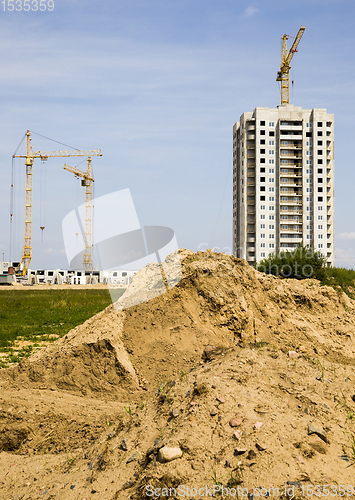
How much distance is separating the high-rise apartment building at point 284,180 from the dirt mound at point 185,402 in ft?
224

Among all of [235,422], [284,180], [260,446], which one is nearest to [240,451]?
[260,446]

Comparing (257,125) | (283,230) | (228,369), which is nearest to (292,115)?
(257,125)

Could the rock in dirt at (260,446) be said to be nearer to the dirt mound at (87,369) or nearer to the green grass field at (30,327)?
the dirt mound at (87,369)

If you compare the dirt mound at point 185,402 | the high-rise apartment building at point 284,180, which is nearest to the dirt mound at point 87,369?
the dirt mound at point 185,402

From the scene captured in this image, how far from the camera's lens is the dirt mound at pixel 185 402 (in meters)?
3.70

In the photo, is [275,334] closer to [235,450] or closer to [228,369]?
[228,369]

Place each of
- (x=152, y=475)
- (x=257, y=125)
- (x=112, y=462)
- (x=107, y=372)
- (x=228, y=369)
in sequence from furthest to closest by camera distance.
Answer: (x=257, y=125), (x=107, y=372), (x=228, y=369), (x=112, y=462), (x=152, y=475)

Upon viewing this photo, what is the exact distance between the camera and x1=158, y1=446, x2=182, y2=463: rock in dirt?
376cm

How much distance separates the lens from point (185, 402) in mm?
4656

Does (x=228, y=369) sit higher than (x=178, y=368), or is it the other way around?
(x=228, y=369)

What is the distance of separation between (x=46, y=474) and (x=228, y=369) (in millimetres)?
2559

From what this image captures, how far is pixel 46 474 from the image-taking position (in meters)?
4.53

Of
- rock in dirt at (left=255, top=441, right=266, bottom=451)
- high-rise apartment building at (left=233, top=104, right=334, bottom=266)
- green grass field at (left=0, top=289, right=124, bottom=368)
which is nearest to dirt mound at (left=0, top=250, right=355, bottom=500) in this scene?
rock in dirt at (left=255, top=441, right=266, bottom=451)

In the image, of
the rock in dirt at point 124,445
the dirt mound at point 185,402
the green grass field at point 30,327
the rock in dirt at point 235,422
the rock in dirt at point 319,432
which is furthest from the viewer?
the green grass field at point 30,327
